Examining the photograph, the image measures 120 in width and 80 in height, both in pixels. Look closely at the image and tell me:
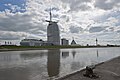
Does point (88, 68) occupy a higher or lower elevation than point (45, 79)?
higher

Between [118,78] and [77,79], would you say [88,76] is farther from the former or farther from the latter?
[118,78]

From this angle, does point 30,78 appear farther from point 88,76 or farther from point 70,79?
point 88,76

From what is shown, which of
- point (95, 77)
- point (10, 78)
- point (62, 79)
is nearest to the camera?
point (62, 79)

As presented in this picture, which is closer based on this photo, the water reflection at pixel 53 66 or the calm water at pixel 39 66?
the calm water at pixel 39 66

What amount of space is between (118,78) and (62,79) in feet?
15.8

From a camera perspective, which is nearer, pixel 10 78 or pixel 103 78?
pixel 103 78

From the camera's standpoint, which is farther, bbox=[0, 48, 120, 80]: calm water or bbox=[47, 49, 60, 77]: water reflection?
bbox=[47, 49, 60, 77]: water reflection

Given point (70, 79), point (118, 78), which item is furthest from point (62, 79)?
point (118, 78)

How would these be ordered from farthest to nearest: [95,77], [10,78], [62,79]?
[10,78]
[95,77]
[62,79]

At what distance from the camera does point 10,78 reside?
50.9 feet

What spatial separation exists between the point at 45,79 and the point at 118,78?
595cm

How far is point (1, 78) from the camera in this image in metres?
15.3

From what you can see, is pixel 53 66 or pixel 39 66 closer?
pixel 39 66

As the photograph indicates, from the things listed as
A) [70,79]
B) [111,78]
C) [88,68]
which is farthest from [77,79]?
[111,78]
